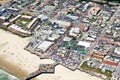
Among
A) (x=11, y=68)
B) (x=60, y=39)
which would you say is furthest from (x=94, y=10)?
(x=11, y=68)

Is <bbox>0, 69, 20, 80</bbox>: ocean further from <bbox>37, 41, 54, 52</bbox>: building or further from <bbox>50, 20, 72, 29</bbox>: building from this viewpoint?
<bbox>50, 20, 72, 29</bbox>: building

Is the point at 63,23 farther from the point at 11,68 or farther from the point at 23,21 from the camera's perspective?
the point at 11,68

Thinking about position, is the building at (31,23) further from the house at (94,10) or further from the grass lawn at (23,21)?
the house at (94,10)

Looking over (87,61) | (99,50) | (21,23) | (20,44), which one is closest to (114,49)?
(99,50)

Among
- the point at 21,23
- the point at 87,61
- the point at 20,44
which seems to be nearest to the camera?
the point at 87,61

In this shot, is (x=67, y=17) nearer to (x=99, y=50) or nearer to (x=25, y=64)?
(x=99, y=50)

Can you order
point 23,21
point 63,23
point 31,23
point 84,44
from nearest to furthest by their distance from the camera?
point 84,44
point 63,23
point 31,23
point 23,21

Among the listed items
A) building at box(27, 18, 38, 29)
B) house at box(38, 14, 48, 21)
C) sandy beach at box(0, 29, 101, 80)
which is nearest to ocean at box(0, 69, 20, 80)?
sandy beach at box(0, 29, 101, 80)
